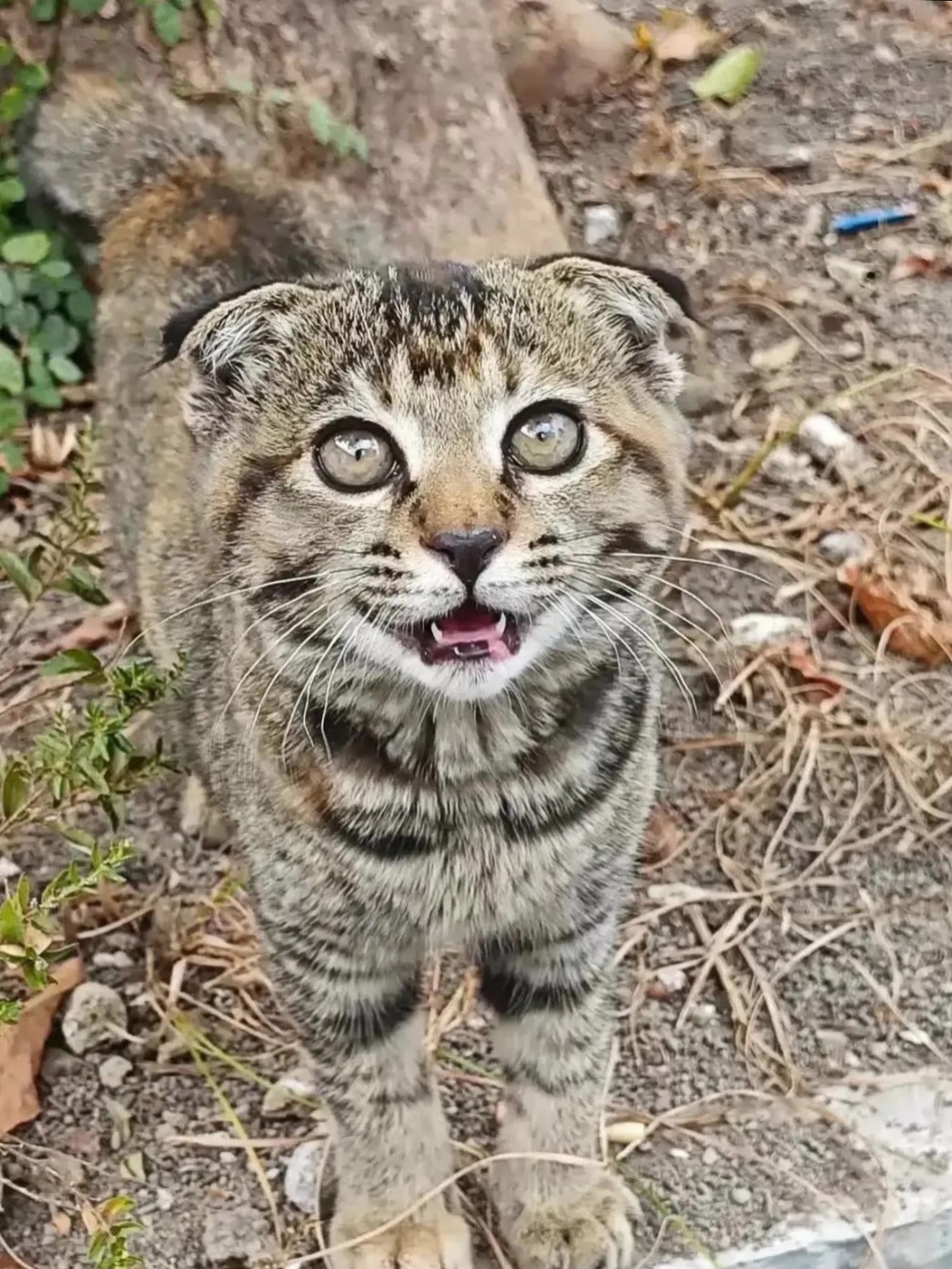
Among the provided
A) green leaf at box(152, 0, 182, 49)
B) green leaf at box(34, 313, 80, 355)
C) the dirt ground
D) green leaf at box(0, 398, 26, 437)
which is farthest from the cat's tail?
the dirt ground

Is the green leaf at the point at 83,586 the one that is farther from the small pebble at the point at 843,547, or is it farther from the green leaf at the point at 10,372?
the small pebble at the point at 843,547

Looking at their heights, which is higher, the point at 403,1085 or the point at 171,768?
the point at 171,768

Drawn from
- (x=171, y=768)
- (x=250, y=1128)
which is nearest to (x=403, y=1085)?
(x=250, y=1128)

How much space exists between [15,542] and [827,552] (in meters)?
1.42

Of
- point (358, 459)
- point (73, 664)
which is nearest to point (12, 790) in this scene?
point (73, 664)

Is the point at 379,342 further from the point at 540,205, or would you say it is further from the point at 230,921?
the point at 540,205

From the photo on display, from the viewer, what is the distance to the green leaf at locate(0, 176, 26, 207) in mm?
2676

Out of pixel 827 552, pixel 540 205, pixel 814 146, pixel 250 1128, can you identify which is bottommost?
pixel 250 1128

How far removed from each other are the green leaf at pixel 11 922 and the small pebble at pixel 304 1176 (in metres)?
0.58

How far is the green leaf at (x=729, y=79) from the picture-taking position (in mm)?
3412

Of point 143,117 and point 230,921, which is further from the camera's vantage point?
point 143,117

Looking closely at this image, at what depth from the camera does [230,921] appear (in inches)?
86.3

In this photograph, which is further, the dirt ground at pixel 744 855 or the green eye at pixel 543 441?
the dirt ground at pixel 744 855

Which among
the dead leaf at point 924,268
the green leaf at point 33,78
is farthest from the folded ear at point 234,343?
the dead leaf at point 924,268
